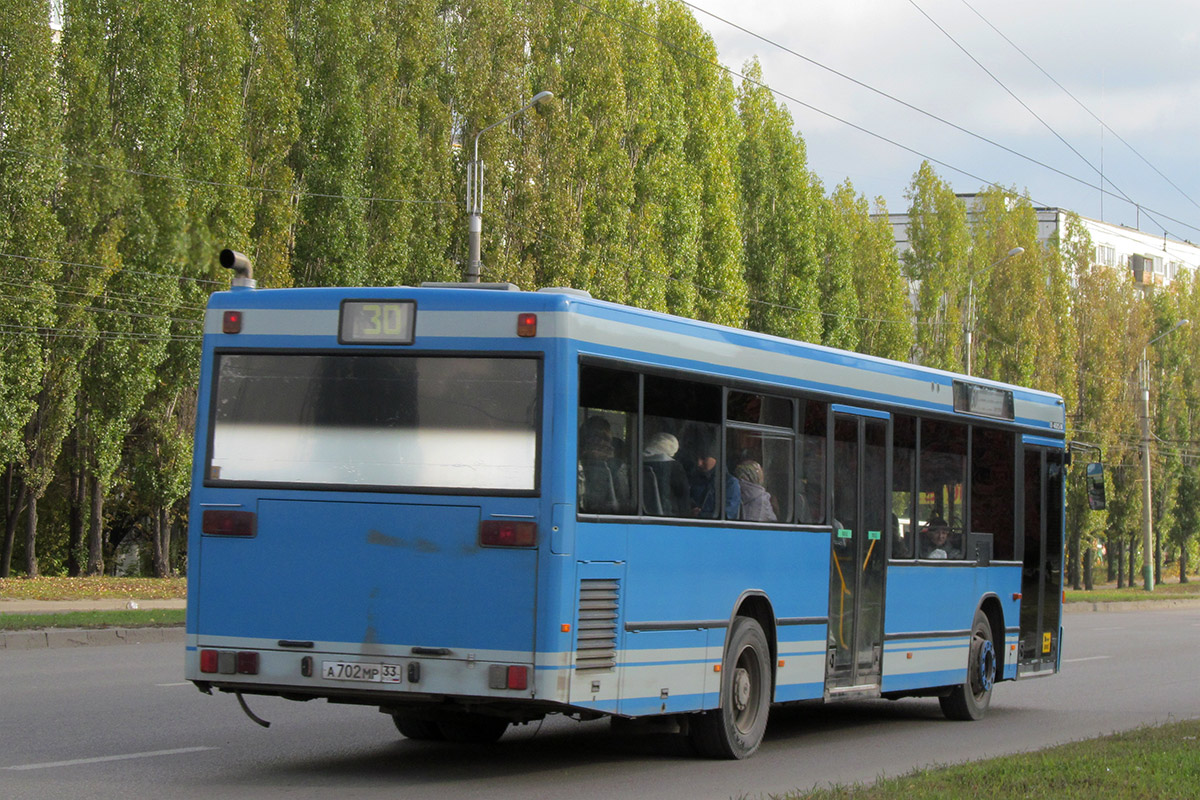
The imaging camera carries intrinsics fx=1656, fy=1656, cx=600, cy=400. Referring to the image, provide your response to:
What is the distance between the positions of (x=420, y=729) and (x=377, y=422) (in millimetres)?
2940

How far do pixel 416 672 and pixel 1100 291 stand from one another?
66.2 meters

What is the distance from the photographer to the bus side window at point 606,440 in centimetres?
937

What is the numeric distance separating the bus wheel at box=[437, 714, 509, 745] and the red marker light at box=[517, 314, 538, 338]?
314 centimetres

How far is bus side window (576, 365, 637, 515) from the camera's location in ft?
30.7

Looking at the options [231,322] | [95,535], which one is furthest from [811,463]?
[95,535]

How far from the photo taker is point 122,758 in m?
9.87

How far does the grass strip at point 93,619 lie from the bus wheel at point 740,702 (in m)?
10.2

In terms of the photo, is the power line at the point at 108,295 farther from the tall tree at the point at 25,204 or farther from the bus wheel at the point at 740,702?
the bus wheel at the point at 740,702

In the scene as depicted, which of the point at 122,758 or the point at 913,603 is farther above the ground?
the point at 913,603

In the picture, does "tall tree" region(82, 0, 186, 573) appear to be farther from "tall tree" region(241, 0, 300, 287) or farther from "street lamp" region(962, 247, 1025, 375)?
"street lamp" region(962, 247, 1025, 375)

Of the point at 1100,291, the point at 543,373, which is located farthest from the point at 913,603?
the point at 1100,291

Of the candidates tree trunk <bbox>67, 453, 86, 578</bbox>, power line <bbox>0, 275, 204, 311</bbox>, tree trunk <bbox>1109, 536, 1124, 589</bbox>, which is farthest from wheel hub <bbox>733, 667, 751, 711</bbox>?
tree trunk <bbox>1109, 536, 1124, 589</bbox>

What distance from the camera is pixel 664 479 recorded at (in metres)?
10.2

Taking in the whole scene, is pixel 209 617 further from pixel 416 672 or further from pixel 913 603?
pixel 913 603
